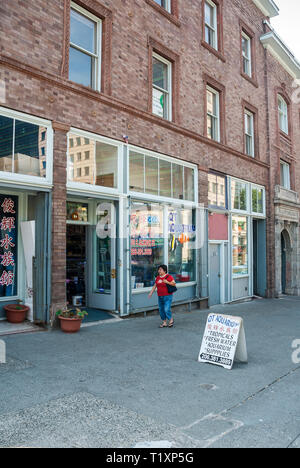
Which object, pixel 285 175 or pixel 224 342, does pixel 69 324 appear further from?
pixel 285 175

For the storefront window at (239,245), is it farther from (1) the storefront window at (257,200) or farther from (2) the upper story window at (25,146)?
(2) the upper story window at (25,146)

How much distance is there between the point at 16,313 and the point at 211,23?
1303 cm

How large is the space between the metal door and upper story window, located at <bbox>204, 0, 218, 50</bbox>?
781cm

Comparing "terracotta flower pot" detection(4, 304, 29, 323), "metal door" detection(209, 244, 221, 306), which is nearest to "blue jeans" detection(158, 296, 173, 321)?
"terracotta flower pot" detection(4, 304, 29, 323)

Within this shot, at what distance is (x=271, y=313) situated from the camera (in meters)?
12.9

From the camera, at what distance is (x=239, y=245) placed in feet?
52.9

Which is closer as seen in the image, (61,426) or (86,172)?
(61,426)

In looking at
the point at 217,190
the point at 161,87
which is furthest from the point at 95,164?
the point at 217,190

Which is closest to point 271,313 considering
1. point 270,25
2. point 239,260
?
point 239,260

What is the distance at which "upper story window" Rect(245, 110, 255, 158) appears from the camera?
56.0 feet

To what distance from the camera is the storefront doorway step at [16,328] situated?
7949 millimetres

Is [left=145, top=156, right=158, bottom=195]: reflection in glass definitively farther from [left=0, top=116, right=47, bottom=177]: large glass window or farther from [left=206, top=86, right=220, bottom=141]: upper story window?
[left=206, top=86, right=220, bottom=141]: upper story window

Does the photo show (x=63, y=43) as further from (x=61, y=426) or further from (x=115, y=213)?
(x=61, y=426)
